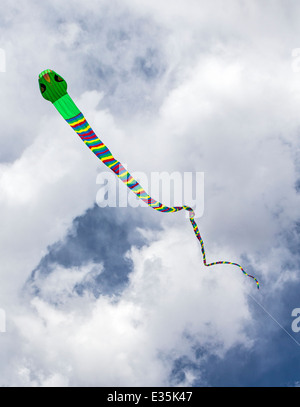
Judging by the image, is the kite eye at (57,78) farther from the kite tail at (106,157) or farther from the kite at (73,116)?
the kite tail at (106,157)

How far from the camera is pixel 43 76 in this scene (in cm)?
1233

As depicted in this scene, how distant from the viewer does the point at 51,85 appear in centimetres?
1251

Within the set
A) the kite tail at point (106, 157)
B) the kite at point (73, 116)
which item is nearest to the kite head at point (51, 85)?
the kite at point (73, 116)

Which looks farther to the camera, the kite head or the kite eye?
the kite eye

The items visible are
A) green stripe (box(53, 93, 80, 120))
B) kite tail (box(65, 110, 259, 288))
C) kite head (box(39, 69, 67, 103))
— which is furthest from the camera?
kite tail (box(65, 110, 259, 288))

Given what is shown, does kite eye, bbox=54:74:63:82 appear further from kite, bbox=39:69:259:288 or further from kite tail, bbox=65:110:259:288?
kite tail, bbox=65:110:259:288

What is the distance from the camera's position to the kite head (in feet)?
40.4

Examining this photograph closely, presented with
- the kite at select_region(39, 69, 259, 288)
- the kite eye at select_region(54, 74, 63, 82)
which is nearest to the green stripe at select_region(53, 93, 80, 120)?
the kite at select_region(39, 69, 259, 288)

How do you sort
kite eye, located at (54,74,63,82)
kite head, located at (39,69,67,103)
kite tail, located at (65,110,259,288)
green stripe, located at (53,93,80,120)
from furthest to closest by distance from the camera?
kite tail, located at (65,110,259,288) → green stripe, located at (53,93,80,120) → kite eye, located at (54,74,63,82) → kite head, located at (39,69,67,103)

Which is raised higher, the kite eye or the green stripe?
the kite eye

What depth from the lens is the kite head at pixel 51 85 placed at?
1233cm
